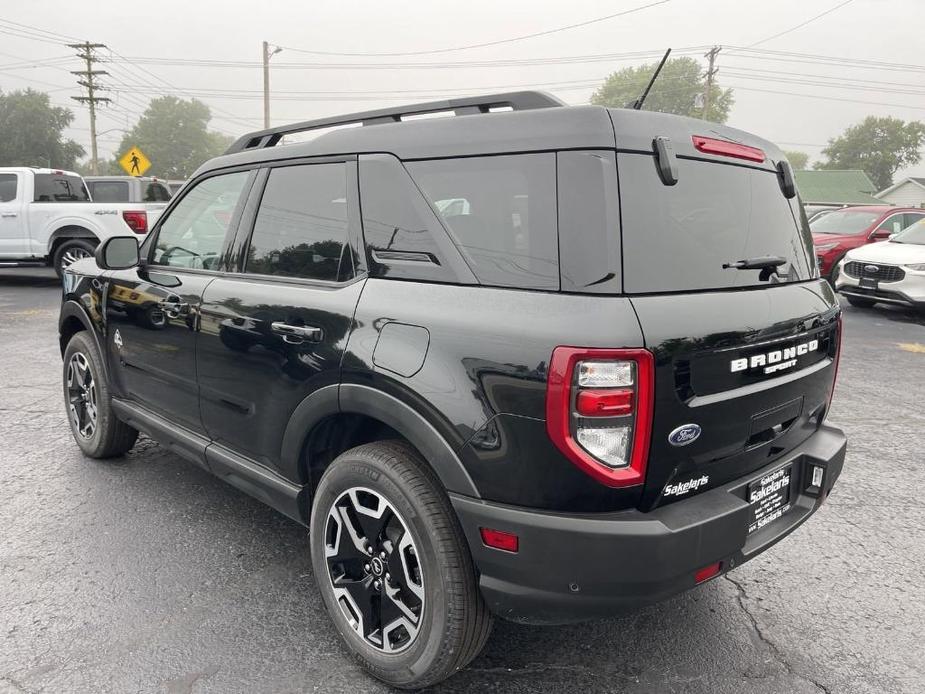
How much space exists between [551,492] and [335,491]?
84 centimetres

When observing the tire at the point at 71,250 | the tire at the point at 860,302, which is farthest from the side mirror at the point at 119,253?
the tire at the point at 860,302

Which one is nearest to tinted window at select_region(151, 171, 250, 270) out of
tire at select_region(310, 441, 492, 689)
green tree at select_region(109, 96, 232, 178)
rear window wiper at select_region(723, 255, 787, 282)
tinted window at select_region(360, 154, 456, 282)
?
tinted window at select_region(360, 154, 456, 282)

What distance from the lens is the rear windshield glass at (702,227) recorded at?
182 cm

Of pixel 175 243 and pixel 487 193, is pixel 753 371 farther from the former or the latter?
pixel 175 243

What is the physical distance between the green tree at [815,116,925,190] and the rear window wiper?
103 m

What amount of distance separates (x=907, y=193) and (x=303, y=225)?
3268 inches

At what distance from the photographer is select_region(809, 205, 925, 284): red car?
12.0 m

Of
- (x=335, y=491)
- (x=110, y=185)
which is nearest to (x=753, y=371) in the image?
(x=335, y=491)

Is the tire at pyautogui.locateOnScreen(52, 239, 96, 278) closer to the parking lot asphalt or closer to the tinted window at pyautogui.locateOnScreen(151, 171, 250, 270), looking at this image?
the parking lot asphalt

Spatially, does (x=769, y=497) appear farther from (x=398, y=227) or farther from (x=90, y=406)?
(x=90, y=406)

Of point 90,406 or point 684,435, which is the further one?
point 90,406

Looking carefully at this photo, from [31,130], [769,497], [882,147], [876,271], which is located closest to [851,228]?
[876,271]

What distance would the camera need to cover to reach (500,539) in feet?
6.03

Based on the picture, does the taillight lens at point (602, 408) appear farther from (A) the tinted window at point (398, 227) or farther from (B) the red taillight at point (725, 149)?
(B) the red taillight at point (725, 149)
